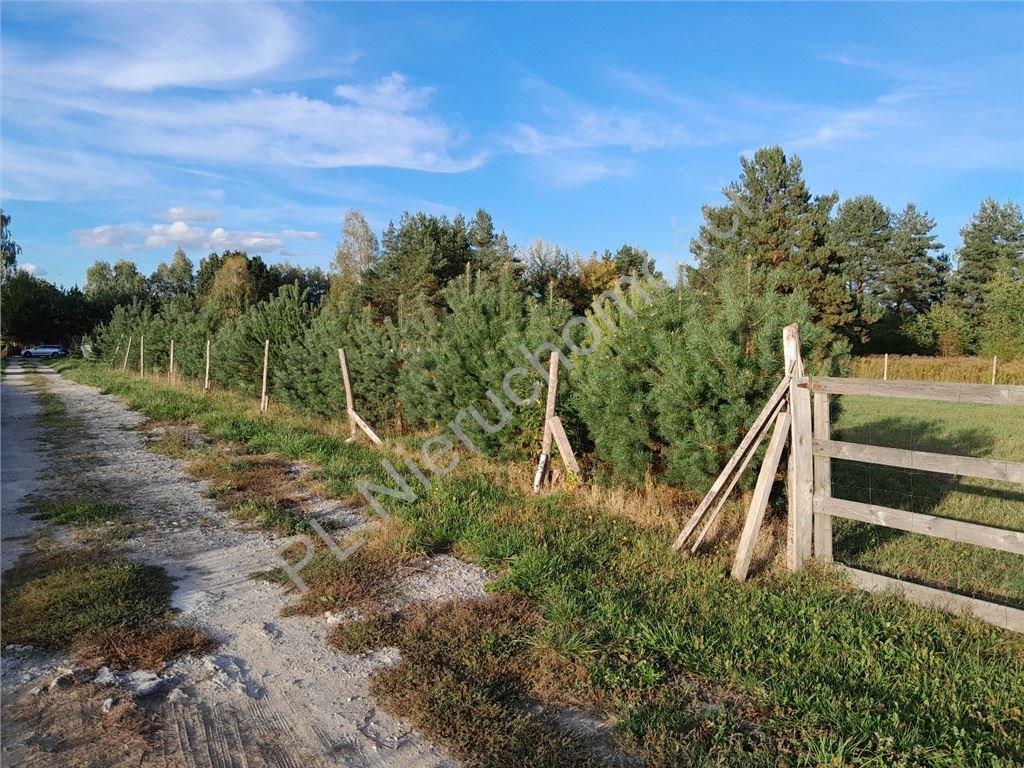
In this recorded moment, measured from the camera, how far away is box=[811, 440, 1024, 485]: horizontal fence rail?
4.39 metres

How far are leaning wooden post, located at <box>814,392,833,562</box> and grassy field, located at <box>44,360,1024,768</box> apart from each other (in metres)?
0.32

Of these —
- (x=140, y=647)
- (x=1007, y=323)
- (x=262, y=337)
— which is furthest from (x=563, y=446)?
(x=1007, y=323)

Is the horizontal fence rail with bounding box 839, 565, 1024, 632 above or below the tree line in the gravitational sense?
below

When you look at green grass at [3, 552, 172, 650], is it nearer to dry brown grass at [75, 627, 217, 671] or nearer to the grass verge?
the grass verge

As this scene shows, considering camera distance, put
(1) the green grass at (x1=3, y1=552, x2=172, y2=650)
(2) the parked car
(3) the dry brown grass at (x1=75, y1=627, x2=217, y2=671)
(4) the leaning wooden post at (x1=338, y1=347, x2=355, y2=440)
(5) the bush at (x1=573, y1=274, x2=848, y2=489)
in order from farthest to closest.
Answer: (2) the parked car → (4) the leaning wooden post at (x1=338, y1=347, x2=355, y2=440) → (5) the bush at (x1=573, y1=274, x2=848, y2=489) → (1) the green grass at (x1=3, y1=552, x2=172, y2=650) → (3) the dry brown grass at (x1=75, y1=627, x2=217, y2=671)

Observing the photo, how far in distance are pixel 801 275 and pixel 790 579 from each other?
26.1 metres

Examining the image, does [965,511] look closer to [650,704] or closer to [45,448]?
[650,704]

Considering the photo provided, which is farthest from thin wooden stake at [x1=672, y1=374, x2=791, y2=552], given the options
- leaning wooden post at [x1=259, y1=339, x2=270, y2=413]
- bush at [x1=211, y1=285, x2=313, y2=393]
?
bush at [x1=211, y1=285, x2=313, y2=393]

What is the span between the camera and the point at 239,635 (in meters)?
4.46

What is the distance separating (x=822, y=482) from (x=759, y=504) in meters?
0.56

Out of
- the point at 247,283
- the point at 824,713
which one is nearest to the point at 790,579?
the point at 824,713

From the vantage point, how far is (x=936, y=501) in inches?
311

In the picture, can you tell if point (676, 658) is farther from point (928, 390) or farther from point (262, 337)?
point (262, 337)

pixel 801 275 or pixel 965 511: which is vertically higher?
pixel 801 275
